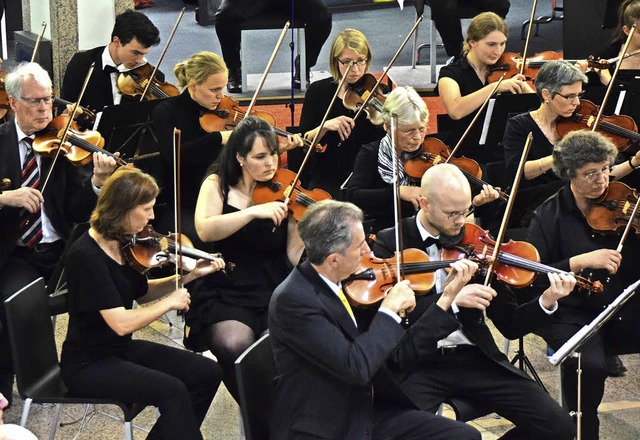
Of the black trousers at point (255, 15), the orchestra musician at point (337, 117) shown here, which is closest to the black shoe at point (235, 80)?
the black trousers at point (255, 15)

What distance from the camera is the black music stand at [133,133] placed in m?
4.59

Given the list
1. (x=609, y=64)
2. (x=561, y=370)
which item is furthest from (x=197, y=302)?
(x=609, y=64)

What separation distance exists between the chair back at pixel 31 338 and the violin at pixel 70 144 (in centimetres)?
83

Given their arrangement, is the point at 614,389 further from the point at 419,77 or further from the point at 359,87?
the point at 419,77

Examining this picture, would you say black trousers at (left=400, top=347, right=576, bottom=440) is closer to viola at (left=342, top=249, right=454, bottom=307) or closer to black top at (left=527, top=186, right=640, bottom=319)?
viola at (left=342, top=249, right=454, bottom=307)

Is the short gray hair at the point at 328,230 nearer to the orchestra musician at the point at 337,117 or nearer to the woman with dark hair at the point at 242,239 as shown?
the woman with dark hair at the point at 242,239

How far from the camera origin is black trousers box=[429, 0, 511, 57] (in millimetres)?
7004

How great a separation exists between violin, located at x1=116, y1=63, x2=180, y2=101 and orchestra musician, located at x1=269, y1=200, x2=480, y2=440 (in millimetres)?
2200

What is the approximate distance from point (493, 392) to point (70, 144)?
188 cm

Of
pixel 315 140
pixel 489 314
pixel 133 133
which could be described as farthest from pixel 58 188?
pixel 489 314

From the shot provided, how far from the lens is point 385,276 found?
3.41 metres

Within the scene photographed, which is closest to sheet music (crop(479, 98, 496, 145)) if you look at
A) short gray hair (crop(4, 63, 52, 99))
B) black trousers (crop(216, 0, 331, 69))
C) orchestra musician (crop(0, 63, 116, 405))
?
orchestra musician (crop(0, 63, 116, 405))

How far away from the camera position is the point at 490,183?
4828mm

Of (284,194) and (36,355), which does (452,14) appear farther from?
(36,355)
